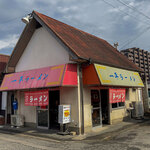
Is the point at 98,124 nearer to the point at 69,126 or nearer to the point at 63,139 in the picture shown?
Answer: the point at 69,126

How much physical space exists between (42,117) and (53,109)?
0.93m

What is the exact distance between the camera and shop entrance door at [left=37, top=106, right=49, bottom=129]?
10.6 meters

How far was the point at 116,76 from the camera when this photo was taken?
416 inches

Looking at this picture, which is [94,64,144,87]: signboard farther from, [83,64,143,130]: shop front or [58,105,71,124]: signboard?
[58,105,71,124]: signboard

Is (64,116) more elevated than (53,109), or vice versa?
(53,109)

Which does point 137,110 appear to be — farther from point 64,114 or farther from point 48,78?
point 48,78

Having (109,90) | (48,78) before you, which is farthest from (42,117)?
(109,90)

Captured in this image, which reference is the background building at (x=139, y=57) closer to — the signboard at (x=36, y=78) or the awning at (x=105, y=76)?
the awning at (x=105, y=76)

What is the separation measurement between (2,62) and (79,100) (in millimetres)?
11229

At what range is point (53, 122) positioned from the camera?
10.8 metres

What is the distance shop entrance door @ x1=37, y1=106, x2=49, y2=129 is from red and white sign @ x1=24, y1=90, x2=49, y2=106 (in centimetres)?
91

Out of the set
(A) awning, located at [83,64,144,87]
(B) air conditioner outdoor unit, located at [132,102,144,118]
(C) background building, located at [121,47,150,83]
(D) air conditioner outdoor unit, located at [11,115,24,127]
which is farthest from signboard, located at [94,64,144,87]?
(C) background building, located at [121,47,150,83]

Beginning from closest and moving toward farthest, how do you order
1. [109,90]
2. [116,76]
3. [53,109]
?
[109,90] < [116,76] < [53,109]

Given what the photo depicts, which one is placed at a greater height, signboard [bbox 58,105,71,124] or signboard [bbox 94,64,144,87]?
signboard [bbox 94,64,144,87]
